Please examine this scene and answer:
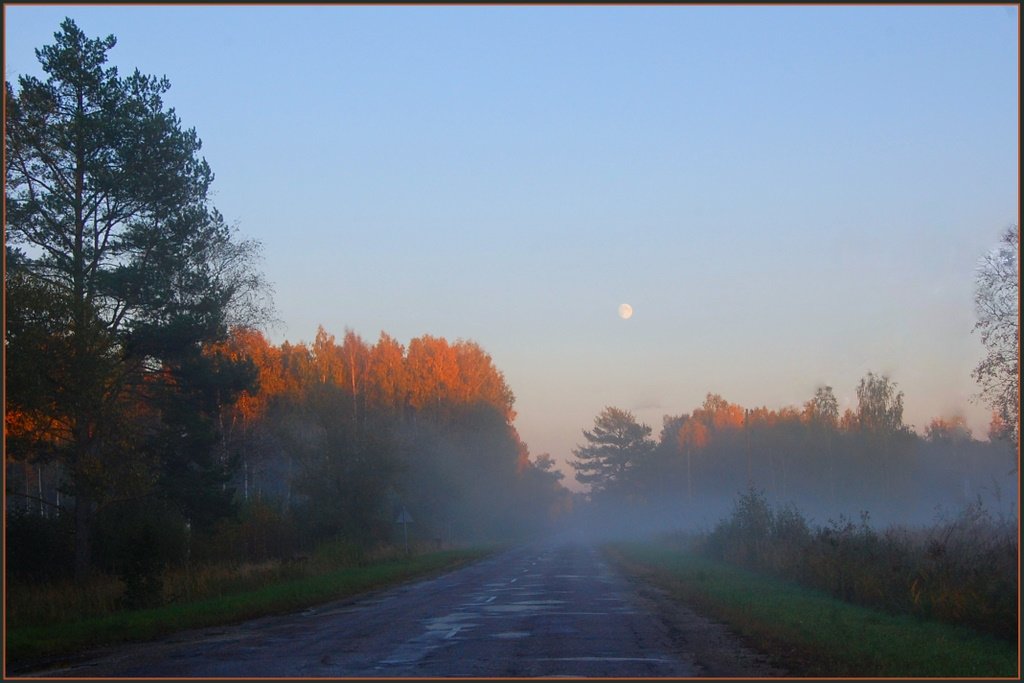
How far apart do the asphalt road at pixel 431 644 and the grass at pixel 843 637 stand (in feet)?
5.02

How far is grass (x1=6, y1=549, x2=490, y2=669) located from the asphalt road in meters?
0.83

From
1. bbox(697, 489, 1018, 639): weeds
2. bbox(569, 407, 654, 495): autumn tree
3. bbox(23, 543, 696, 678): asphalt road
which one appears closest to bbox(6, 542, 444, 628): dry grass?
bbox(23, 543, 696, 678): asphalt road

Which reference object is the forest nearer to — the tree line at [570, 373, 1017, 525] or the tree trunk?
the tree trunk

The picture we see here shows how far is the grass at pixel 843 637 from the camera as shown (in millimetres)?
12070

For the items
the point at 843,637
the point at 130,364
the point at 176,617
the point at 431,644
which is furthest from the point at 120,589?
the point at 843,637

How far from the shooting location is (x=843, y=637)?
14539 mm

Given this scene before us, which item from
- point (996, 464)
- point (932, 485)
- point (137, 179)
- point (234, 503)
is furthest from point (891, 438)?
point (137, 179)

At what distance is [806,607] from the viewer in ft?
63.8

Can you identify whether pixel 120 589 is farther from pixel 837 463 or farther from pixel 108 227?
pixel 837 463

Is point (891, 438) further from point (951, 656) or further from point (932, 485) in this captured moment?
point (951, 656)

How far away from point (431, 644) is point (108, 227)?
2093 cm

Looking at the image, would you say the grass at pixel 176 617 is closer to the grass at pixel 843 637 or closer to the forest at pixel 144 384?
the forest at pixel 144 384

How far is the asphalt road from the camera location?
12.4 metres

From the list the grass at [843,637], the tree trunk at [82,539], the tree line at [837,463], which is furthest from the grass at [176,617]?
the tree line at [837,463]
